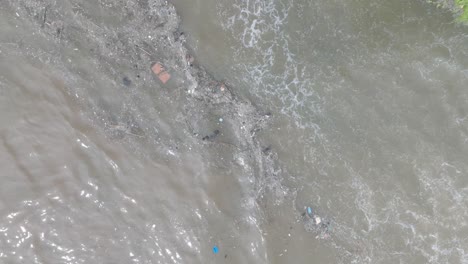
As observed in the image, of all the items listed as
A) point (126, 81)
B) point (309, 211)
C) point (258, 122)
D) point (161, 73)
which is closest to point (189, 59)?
point (161, 73)

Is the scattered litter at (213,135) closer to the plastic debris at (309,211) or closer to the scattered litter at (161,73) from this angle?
the scattered litter at (161,73)

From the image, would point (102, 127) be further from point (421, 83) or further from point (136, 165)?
point (421, 83)

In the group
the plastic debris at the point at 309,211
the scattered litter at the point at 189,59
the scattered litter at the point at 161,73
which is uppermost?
the scattered litter at the point at 189,59

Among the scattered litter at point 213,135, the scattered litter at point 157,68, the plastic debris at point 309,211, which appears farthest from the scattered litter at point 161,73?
the plastic debris at point 309,211

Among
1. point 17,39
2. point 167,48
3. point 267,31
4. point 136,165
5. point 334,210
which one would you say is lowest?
point 136,165

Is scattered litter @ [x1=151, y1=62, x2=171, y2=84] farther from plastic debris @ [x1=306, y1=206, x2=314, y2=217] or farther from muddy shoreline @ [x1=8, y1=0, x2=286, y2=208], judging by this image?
plastic debris @ [x1=306, y1=206, x2=314, y2=217]

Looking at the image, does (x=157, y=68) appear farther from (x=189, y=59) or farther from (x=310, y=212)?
(x=310, y=212)

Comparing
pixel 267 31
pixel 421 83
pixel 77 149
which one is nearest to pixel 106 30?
pixel 77 149
